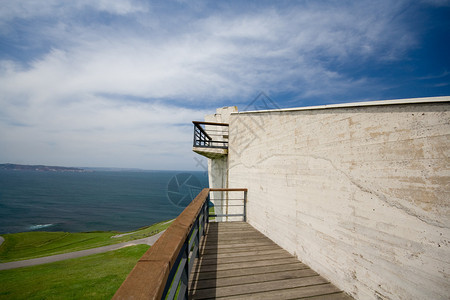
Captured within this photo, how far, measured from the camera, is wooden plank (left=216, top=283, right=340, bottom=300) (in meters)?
2.40

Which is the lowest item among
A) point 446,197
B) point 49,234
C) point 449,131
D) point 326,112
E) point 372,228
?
point 49,234

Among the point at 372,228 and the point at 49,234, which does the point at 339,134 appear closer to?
the point at 372,228

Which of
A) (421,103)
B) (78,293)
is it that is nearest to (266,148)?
(421,103)

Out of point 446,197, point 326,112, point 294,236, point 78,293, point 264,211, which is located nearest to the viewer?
point 446,197

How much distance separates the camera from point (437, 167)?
1.74 m

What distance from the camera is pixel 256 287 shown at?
260 cm

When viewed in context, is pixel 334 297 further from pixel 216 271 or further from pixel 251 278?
pixel 216 271

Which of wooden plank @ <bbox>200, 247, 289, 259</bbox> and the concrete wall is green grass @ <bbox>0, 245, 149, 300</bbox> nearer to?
wooden plank @ <bbox>200, 247, 289, 259</bbox>

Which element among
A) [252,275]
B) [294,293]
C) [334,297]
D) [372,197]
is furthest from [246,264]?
[372,197]

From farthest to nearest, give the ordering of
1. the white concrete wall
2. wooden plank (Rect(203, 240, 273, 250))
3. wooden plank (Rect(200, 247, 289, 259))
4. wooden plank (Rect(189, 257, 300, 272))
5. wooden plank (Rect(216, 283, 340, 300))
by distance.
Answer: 1. the white concrete wall
2. wooden plank (Rect(203, 240, 273, 250))
3. wooden plank (Rect(200, 247, 289, 259))
4. wooden plank (Rect(189, 257, 300, 272))
5. wooden plank (Rect(216, 283, 340, 300))

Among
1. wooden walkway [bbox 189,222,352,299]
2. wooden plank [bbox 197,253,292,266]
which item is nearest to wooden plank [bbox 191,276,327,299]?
wooden walkway [bbox 189,222,352,299]

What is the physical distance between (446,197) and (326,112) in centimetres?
170

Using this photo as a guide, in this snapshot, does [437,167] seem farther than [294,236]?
No

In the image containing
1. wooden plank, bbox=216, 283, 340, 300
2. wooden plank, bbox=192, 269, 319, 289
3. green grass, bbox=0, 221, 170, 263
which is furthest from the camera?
green grass, bbox=0, 221, 170, 263
